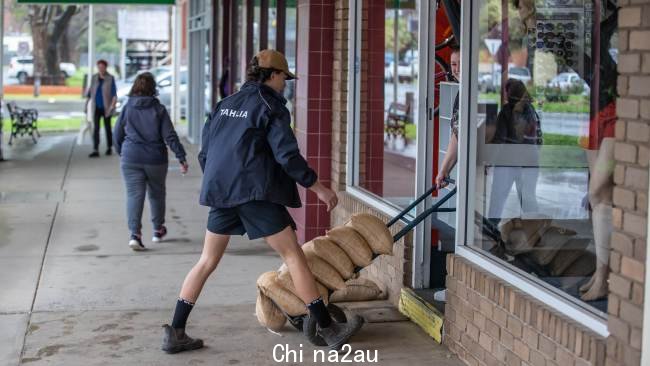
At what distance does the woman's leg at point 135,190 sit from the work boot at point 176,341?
11.9ft

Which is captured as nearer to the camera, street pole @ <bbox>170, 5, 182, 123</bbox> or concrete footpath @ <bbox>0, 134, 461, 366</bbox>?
concrete footpath @ <bbox>0, 134, 461, 366</bbox>

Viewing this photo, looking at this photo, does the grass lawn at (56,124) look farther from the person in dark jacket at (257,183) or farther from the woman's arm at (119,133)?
the person in dark jacket at (257,183)

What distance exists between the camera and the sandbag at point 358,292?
292 inches

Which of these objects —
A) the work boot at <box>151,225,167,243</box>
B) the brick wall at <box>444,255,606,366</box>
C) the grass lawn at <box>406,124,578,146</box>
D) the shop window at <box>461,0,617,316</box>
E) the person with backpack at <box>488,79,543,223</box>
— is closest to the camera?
the brick wall at <box>444,255,606,366</box>

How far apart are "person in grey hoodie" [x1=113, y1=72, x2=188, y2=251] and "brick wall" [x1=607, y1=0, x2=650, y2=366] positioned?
5.68 metres

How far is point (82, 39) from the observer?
67812 millimetres

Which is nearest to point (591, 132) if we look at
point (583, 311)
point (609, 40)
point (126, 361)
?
point (609, 40)

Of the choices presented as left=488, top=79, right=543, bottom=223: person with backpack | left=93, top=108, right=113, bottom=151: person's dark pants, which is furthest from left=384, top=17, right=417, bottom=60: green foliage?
left=93, top=108, right=113, bottom=151: person's dark pants

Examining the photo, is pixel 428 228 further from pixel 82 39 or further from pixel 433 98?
pixel 82 39

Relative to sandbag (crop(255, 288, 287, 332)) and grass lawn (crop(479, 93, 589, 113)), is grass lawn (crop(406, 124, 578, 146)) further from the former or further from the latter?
sandbag (crop(255, 288, 287, 332))

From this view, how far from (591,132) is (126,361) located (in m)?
2.92

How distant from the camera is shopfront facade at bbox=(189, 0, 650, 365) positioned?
438 cm

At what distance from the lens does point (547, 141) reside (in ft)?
19.6

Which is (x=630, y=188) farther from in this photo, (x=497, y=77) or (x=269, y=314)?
(x=269, y=314)
